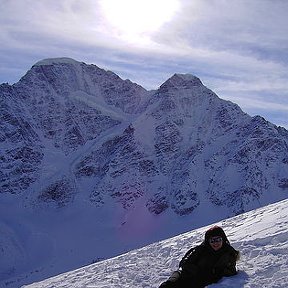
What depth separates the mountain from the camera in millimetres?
131125

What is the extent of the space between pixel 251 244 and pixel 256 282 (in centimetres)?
272

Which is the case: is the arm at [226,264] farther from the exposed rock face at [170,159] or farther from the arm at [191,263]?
the exposed rock face at [170,159]

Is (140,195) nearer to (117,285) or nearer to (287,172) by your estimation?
(287,172)

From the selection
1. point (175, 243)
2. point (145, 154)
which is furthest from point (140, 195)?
point (175, 243)

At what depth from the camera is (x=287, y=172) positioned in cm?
16300

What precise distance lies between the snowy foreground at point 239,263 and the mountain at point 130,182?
95.2 m

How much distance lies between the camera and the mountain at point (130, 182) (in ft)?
430

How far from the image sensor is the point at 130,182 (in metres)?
172

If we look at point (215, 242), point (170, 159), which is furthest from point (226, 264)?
point (170, 159)

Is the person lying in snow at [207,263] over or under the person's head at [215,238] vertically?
under

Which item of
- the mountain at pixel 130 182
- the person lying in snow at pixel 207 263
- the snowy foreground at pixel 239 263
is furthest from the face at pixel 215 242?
the mountain at pixel 130 182

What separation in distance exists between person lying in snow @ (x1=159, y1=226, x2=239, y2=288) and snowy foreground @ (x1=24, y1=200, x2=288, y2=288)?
0.83 feet

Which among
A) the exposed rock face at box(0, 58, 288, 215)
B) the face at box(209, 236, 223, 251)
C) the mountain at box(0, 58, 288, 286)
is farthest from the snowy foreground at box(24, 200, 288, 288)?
the exposed rock face at box(0, 58, 288, 215)

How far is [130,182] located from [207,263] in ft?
532
